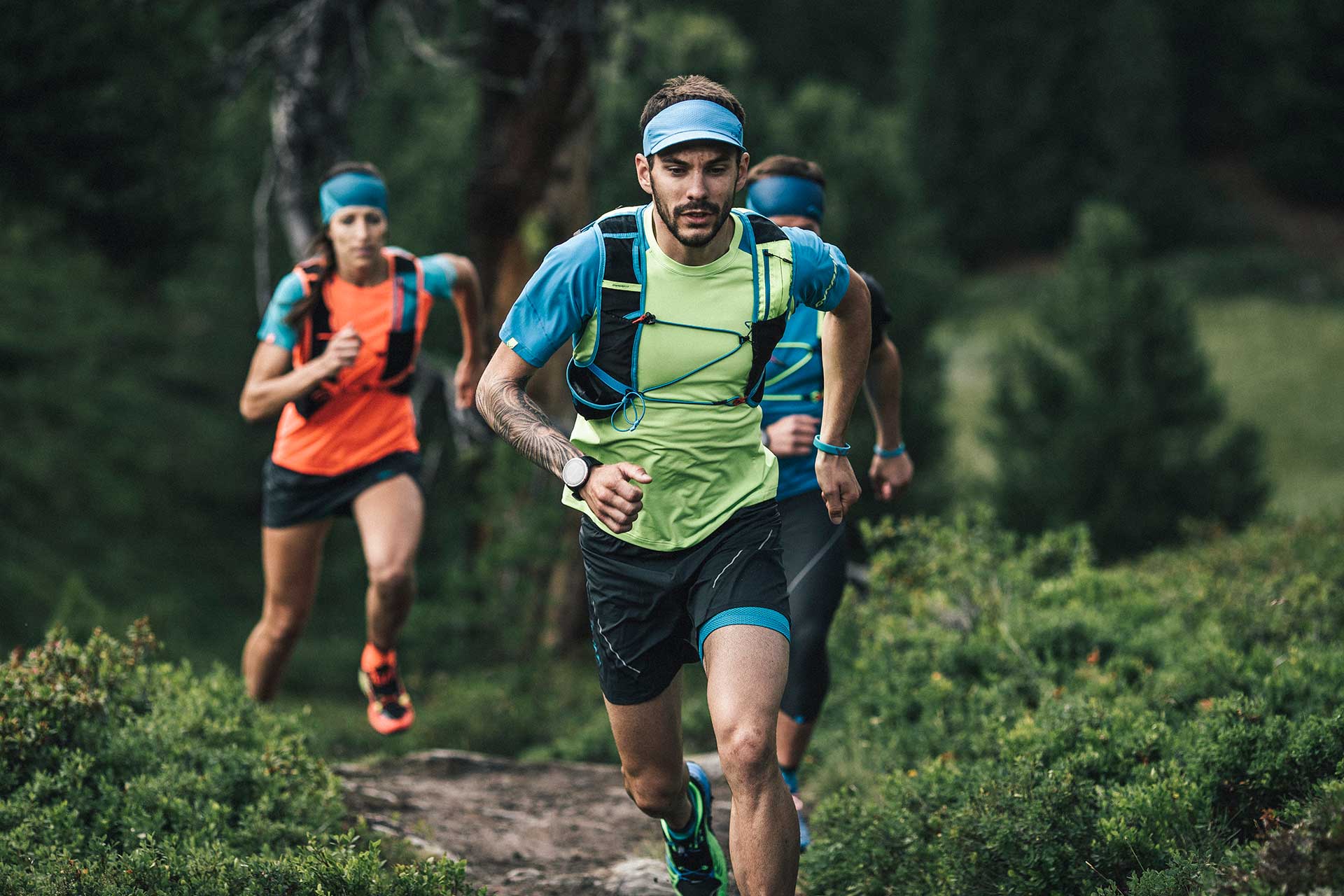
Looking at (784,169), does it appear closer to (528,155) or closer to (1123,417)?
(528,155)

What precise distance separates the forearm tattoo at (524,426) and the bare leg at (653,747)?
34.4 inches

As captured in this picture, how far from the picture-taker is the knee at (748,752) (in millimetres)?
3848

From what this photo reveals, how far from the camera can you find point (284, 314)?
6.25m

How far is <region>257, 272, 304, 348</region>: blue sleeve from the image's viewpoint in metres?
6.24

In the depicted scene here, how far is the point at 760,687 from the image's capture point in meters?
3.96

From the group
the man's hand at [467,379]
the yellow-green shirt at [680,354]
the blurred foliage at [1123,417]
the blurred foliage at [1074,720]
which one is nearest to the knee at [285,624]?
Result: the man's hand at [467,379]

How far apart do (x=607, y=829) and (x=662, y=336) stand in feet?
10.0

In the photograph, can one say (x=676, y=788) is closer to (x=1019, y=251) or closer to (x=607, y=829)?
(x=607, y=829)

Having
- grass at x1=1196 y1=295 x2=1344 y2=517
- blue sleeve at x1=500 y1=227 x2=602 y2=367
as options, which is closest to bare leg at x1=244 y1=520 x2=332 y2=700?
blue sleeve at x1=500 y1=227 x2=602 y2=367

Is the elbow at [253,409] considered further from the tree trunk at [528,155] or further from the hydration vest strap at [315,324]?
the tree trunk at [528,155]

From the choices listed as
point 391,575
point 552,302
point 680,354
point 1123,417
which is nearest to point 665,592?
point 680,354

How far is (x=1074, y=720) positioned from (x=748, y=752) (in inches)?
80.7

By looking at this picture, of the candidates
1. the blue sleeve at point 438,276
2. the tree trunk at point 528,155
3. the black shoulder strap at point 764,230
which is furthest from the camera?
the tree trunk at point 528,155

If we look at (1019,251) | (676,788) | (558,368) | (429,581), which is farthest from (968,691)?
(1019,251)
